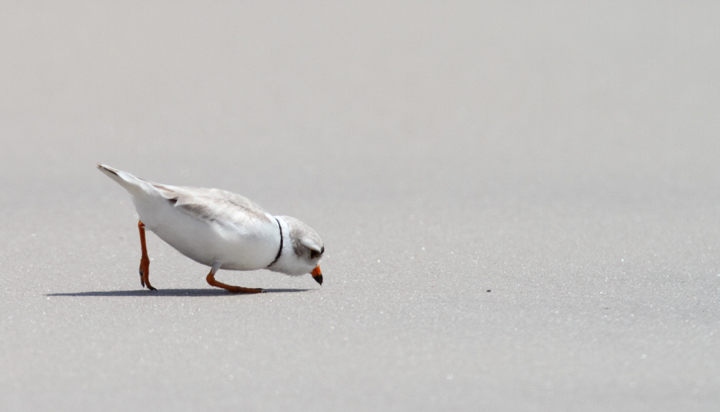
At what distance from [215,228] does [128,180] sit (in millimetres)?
522

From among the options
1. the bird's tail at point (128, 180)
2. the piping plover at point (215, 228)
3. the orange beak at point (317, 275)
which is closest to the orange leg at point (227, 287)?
the piping plover at point (215, 228)

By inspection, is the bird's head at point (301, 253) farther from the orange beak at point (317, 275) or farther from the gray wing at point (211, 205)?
the gray wing at point (211, 205)

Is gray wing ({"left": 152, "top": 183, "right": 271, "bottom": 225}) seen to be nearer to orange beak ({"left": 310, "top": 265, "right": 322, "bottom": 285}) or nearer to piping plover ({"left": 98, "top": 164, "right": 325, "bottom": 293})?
piping plover ({"left": 98, "top": 164, "right": 325, "bottom": 293})

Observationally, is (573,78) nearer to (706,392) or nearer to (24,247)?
(24,247)

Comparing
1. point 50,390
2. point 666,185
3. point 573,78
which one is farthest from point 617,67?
point 50,390

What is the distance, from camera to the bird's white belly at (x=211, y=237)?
473 cm

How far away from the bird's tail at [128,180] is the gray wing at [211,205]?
0.07 metres

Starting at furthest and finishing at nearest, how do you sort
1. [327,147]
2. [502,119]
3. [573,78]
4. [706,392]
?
[573,78], [502,119], [327,147], [706,392]

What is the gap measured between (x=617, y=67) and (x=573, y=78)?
0.75 metres

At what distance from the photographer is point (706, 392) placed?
321cm

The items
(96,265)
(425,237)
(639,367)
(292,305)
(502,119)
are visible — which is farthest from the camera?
(502,119)

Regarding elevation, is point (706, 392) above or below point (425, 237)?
above

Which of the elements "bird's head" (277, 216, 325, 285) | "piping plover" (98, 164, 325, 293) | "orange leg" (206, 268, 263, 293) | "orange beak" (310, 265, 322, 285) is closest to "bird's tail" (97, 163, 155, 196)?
"piping plover" (98, 164, 325, 293)

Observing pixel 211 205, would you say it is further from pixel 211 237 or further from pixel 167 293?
pixel 167 293
